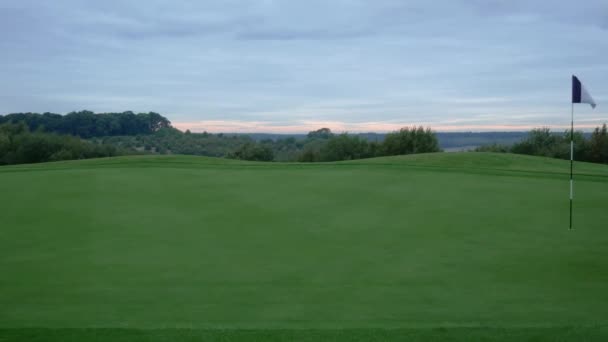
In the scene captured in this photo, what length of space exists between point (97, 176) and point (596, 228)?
30.7 ft

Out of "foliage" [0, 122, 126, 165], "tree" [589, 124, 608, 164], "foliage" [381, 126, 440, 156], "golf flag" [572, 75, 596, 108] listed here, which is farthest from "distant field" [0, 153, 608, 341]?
"foliage" [381, 126, 440, 156]

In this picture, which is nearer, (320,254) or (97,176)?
(320,254)

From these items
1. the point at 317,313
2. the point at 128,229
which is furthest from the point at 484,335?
the point at 128,229

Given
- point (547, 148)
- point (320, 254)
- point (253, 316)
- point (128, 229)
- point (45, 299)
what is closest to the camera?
point (253, 316)

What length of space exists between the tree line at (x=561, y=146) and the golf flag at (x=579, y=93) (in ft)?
99.6

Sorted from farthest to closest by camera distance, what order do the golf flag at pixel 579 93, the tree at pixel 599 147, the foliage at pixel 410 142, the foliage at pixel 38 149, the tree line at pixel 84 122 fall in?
the tree line at pixel 84 122
the foliage at pixel 410 142
the foliage at pixel 38 149
the tree at pixel 599 147
the golf flag at pixel 579 93

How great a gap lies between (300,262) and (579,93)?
201 inches

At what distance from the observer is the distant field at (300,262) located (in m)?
3.93

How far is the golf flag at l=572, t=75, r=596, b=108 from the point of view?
7758mm

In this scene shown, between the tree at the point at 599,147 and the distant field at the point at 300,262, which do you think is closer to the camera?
the distant field at the point at 300,262

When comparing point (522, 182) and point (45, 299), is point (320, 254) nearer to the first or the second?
point (45, 299)

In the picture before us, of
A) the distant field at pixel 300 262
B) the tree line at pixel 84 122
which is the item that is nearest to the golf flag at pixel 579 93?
the distant field at pixel 300 262

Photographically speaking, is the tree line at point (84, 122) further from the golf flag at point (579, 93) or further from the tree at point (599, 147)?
the golf flag at point (579, 93)

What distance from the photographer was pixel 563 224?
7.17 metres
